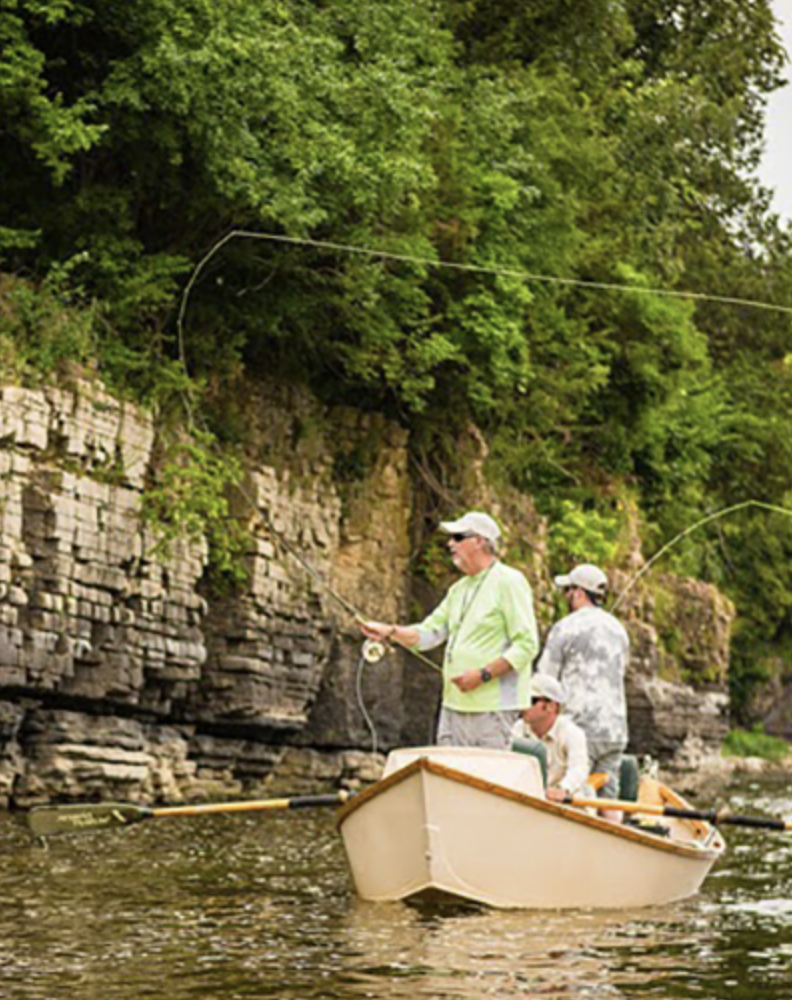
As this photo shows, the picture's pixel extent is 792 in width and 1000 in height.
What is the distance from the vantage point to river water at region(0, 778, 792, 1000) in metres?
10.6

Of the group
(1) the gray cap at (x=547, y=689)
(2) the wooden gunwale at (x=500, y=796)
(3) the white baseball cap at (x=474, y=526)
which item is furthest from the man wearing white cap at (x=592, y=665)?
(3) the white baseball cap at (x=474, y=526)

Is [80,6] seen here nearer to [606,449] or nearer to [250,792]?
[250,792]

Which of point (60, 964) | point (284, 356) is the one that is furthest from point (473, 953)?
point (284, 356)

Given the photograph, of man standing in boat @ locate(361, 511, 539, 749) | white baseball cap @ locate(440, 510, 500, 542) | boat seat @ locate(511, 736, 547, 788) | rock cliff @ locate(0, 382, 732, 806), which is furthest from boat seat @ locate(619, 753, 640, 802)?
rock cliff @ locate(0, 382, 732, 806)

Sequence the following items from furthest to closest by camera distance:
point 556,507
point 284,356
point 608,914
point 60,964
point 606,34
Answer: point 606,34
point 556,507
point 284,356
point 608,914
point 60,964

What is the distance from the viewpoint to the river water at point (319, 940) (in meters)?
10.6

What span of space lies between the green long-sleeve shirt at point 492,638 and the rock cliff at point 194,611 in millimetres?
7442

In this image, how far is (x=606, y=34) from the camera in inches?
1542

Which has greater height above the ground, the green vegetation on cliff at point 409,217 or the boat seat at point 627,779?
the green vegetation on cliff at point 409,217

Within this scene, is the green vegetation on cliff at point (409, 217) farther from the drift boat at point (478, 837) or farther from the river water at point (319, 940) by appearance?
the drift boat at point (478, 837)

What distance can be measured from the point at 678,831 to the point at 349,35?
11.9 m

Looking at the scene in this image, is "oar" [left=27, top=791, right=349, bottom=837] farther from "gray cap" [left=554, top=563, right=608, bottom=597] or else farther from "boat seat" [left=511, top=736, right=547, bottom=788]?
"gray cap" [left=554, top=563, right=608, bottom=597]

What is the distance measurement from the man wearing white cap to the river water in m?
1.16

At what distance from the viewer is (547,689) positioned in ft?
48.8
